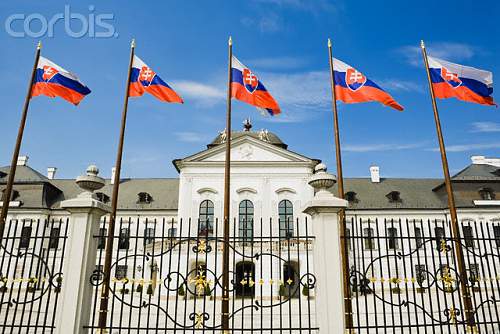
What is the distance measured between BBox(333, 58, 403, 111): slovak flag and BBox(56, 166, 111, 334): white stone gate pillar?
6.06 meters

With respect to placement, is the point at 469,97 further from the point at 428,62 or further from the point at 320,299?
the point at 320,299

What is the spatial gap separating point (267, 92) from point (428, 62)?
428cm

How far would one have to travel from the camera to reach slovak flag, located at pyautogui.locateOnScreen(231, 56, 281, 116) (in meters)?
8.79

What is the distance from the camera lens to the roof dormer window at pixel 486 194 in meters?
26.7

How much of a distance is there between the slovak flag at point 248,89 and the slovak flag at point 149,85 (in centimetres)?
151

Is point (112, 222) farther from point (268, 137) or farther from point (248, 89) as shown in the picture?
point (268, 137)

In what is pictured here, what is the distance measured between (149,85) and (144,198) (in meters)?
22.1

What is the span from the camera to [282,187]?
24.0m

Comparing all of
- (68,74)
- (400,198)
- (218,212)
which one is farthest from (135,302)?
(400,198)

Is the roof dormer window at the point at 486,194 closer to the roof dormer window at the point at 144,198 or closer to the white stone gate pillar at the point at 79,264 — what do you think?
the roof dormer window at the point at 144,198

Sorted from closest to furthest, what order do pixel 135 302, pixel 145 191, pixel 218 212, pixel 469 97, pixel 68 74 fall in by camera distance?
1. pixel 469 97
2. pixel 68 74
3. pixel 135 302
4. pixel 218 212
5. pixel 145 191

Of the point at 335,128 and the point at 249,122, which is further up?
the point at 249,122

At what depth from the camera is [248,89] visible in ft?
28.9

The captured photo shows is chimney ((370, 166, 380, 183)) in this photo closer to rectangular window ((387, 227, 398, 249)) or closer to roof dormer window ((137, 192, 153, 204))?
rectangular window ((387, 227, 398, 249))
